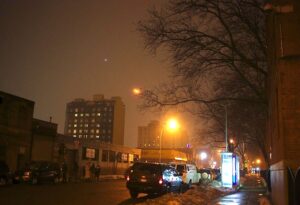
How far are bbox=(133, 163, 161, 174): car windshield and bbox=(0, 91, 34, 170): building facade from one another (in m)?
19.8

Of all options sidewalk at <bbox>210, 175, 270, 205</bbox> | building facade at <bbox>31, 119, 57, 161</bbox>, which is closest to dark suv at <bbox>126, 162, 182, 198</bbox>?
sidewalk at <bbox>210, 175, 270, 205</bbox>

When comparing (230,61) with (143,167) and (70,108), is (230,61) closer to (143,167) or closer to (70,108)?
(143,167)

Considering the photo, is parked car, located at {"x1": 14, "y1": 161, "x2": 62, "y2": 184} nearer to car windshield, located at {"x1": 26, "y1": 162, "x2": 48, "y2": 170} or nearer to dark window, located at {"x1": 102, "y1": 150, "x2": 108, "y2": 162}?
car windshield, located at {"x1": 26, "y1": 162, "x2": 48, "y2": 170}

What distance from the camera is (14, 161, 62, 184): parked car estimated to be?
109 ft

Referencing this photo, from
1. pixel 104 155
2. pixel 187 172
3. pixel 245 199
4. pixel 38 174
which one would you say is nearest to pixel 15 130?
pixel 38 174

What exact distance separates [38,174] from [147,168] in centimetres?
1298

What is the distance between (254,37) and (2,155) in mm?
26358

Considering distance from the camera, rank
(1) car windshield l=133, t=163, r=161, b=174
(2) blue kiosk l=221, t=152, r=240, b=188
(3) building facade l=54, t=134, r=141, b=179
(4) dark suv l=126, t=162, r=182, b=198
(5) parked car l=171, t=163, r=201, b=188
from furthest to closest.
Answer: (3) building facade l=54, t=134, r=141, b=179 < (2) blue kiosk l=221, t=152, r=240, b=188 < (5) parked car l=171, t=163, r=201, b=188 < (1) car windshield l=133, t=163, r=161, b=174 < (4) dark suv l=126, t=162, r=182, b=198

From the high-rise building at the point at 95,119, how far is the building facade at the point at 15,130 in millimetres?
71971

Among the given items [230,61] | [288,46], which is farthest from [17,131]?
[288,46]

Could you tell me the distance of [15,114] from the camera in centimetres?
4225

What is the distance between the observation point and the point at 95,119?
405ft

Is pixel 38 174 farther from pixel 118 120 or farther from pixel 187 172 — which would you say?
pixel 118 120

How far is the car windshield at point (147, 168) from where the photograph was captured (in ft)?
78.7
